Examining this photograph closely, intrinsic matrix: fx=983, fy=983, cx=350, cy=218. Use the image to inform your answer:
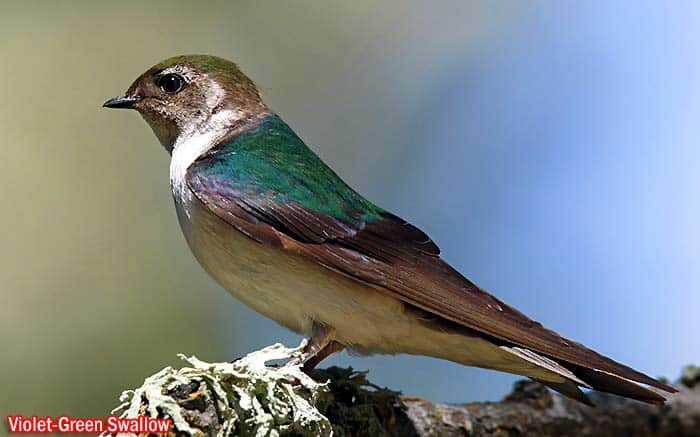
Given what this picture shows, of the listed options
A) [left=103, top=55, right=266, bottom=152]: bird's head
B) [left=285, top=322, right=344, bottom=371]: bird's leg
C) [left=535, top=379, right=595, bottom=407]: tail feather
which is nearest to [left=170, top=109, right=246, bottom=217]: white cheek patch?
[left=103, top=55, right=266, bottom=152]: bird's head

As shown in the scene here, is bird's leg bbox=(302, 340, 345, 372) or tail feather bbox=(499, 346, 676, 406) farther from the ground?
tail feather bbox=(499, 346, 676, 406)

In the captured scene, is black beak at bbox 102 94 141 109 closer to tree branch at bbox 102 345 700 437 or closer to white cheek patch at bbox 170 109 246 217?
white cheek patch at bbox 170 109 246 217

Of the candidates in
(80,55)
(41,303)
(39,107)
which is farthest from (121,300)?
(80,55)

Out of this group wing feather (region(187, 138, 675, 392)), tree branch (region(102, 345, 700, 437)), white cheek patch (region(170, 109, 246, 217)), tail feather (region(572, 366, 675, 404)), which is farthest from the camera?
white cheek patch (region(170, 109, 246, 217))

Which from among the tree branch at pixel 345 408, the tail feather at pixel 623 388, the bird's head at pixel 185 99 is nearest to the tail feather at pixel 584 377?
the tail feather at pixel 623 388

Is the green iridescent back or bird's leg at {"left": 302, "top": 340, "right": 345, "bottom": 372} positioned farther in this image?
the green iridescent back

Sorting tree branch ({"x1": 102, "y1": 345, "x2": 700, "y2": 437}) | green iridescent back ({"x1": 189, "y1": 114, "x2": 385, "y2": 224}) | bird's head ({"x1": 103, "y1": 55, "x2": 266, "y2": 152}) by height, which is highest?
bird's head ({"x1": 103, "y1": 55, "x2": 266, "y2": 152})

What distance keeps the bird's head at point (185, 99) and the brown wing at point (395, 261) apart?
0.70 m

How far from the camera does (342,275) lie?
360cm

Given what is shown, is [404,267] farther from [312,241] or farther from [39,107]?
[39,107]

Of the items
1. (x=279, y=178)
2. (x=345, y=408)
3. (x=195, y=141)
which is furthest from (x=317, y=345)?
(x=195, y=141)

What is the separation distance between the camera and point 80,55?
6.73 metres

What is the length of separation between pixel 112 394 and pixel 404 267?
8.21ft

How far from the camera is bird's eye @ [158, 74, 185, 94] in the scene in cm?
460
